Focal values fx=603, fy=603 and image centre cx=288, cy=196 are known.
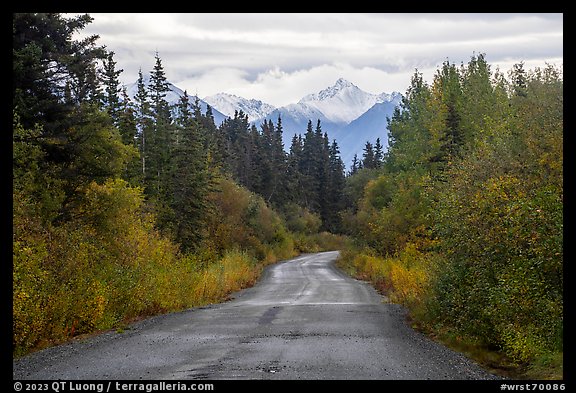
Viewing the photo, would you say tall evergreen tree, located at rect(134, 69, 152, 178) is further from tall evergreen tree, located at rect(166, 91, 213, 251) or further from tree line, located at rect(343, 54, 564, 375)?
tree line, located at rect(343, 54, 564, 375)

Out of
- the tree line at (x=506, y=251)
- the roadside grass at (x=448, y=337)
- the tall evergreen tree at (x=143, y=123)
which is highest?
the tall evergreen tree at (x=143, y=123)

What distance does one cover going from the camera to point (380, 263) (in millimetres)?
38844

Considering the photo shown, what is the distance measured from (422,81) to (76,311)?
42.2 m

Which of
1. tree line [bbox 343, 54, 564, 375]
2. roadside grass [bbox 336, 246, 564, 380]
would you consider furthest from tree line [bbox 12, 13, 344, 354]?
tree line [bbox 343, 54, 564, 375]

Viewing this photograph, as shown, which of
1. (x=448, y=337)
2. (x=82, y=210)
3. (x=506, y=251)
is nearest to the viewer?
(x=506, y=251)

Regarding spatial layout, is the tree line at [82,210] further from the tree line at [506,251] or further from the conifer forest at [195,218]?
the tree line at [506,251]

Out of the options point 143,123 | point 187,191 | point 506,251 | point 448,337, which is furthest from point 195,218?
point 506,251

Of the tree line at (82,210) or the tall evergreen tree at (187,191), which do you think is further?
the tall evergreen tree at (187,191)

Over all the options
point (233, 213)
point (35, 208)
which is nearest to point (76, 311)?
point (35, 208)

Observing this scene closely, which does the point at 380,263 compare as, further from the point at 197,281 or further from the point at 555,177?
the point at 555,177

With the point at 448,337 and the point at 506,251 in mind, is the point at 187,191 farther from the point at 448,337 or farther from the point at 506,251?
the point at 506,251

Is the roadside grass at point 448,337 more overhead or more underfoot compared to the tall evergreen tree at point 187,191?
more underfoot

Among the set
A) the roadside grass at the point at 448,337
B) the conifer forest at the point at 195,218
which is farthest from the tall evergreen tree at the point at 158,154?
the roadside grass at the point at 448,337

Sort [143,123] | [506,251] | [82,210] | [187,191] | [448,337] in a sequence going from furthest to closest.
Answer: [143,123] → [187,191] → [82,210] → [448,337] → [506,251]
